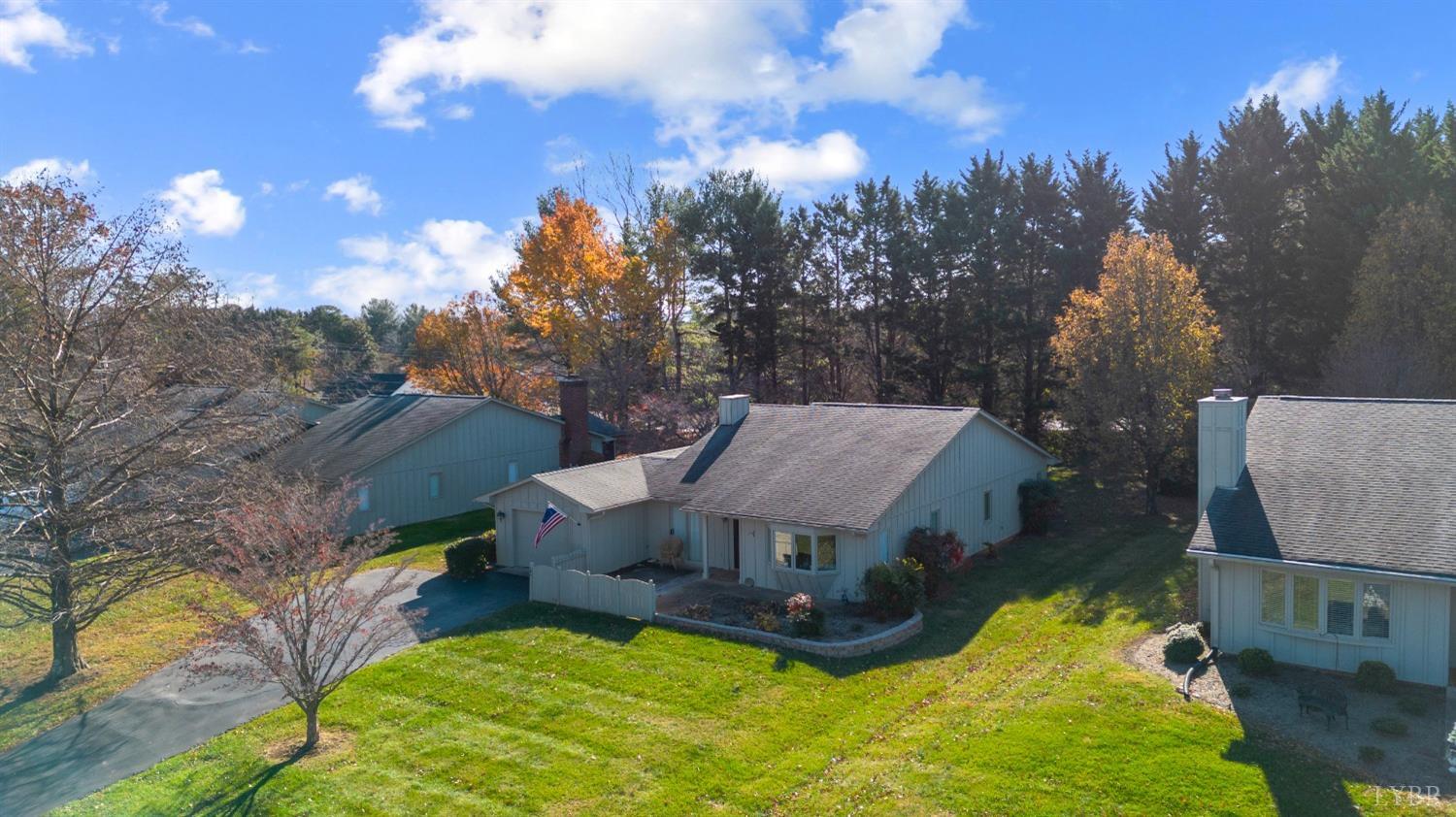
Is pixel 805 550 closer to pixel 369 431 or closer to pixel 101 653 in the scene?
pixel 101 653

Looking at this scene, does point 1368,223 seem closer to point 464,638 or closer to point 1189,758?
point 1189,758

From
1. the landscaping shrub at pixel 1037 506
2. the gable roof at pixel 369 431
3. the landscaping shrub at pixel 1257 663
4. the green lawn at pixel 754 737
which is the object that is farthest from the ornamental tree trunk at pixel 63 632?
the landscaping shrub at pixel 1037 506

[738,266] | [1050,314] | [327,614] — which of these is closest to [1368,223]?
[1050,314]

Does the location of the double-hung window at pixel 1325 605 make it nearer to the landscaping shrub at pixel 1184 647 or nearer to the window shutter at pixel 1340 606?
the window shutter at pixel 1340 606

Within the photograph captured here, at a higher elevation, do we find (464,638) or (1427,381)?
(1427,381)

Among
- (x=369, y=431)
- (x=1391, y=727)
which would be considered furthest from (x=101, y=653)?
(x=1391, y=727)
